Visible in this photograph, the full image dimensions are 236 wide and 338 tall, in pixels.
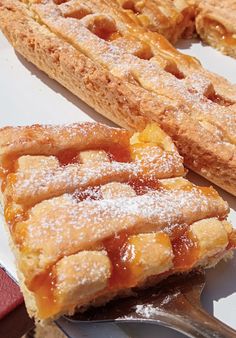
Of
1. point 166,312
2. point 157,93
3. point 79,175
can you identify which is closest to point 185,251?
point 166,312

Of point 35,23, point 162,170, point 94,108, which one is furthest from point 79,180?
point 35,23

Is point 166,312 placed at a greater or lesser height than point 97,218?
lesser

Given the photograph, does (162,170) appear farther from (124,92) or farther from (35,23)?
(35,23)

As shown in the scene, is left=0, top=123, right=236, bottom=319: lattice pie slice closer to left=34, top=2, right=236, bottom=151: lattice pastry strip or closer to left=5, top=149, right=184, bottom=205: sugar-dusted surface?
left=5, top=149, right=184, bottom=205: sugar-dusted surface

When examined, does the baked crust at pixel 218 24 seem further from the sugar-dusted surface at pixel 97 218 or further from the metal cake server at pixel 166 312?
the metal cake server at pixel 166 312

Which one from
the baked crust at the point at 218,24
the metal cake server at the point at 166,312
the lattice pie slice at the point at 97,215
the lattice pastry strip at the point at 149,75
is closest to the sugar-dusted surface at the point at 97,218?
the lattice pie slice at the point at 97,215

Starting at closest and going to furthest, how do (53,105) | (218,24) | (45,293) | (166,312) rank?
(45,293)
(166,312)
(53,105)
(218,24)

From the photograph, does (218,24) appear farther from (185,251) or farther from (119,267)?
(119,267)

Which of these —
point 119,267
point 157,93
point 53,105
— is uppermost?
point 157,93
